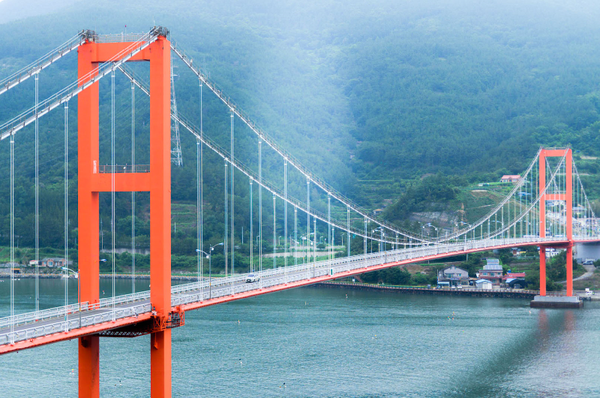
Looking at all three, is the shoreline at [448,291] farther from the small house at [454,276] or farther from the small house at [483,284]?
the small house at [454,276]

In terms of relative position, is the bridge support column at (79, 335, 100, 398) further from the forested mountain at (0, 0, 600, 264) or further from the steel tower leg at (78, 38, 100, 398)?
the forested mountain at (0, 0, 600, 264)

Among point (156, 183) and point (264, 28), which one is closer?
point (156, 183)

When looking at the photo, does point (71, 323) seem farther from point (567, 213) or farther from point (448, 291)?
point (448, 291)

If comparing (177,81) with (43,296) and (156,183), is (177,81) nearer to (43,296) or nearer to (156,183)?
(43,296)

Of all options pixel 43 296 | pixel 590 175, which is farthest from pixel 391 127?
pixel 43 296

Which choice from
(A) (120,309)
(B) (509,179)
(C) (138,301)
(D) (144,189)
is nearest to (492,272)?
(B) (509,179)

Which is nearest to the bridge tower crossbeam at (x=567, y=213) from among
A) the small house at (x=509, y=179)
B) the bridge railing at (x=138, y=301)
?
the bridge railing at (x=138, y=301)
